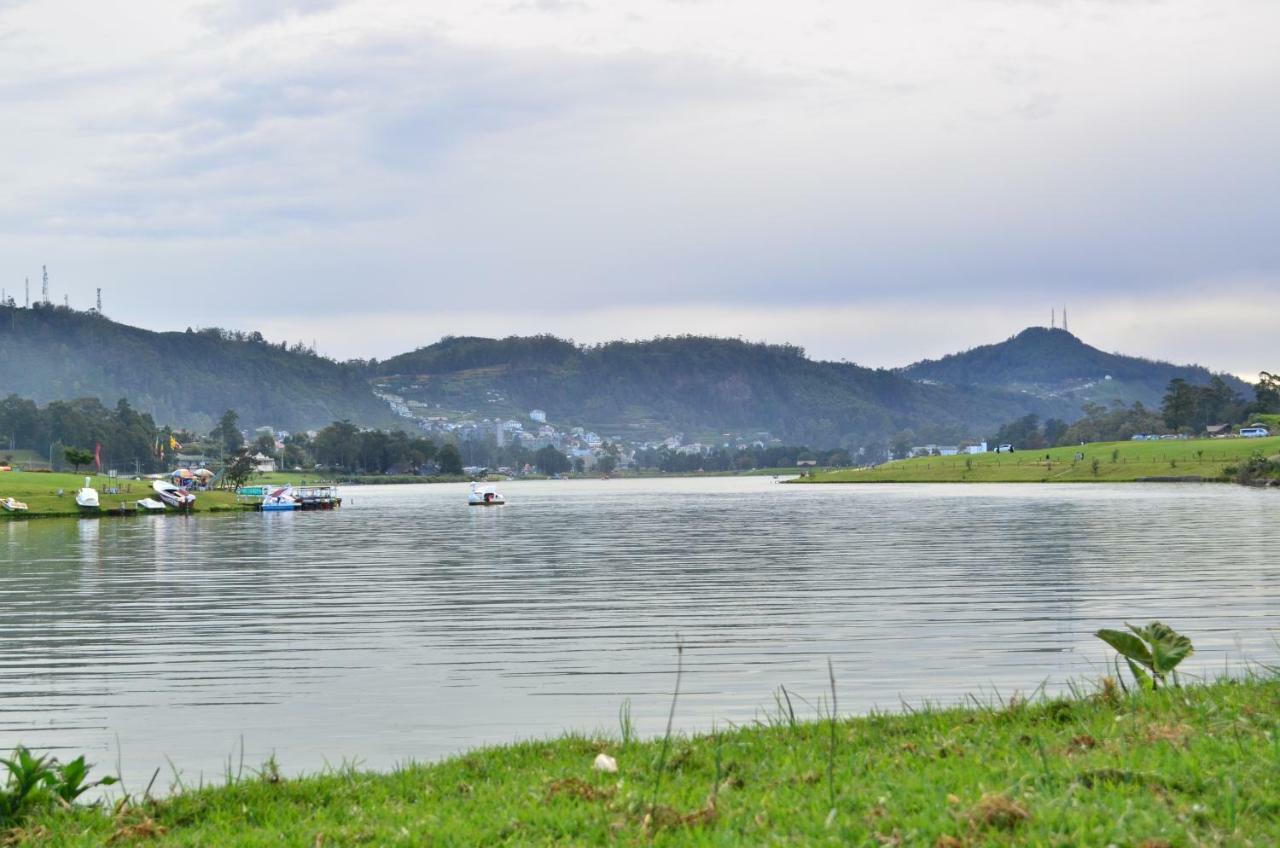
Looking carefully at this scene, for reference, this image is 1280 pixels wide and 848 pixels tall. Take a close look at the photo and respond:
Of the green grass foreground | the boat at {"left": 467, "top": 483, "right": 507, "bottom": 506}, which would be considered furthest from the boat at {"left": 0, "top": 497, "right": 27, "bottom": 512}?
the green grass foreground

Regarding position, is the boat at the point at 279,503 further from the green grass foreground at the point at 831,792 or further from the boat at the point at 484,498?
the green grass foreground at the point at 831,792

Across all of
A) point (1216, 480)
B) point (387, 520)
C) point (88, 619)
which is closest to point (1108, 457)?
point (1216, 480)

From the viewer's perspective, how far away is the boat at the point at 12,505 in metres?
102

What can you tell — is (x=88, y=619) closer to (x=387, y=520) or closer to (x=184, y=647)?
(x=184, y=647)

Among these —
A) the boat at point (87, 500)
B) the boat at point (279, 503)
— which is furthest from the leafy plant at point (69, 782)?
the boat at point (279, 503)

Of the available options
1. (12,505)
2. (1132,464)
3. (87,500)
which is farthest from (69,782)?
(1132,464)

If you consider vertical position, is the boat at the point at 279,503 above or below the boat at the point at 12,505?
below

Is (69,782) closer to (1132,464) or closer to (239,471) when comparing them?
(1132,464)

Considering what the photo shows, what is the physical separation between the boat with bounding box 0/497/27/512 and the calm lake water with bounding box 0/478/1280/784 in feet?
139

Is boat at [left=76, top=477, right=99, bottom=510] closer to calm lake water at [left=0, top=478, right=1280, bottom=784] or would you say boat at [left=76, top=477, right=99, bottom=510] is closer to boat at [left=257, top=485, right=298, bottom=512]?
boat at [left=257, top=485, right=298, bottom=512]

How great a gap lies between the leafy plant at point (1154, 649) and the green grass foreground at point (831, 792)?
1.93 ft

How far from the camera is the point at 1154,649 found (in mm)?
14141

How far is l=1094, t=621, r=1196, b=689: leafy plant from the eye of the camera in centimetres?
1391

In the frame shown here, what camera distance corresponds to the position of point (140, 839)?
33.0ft
